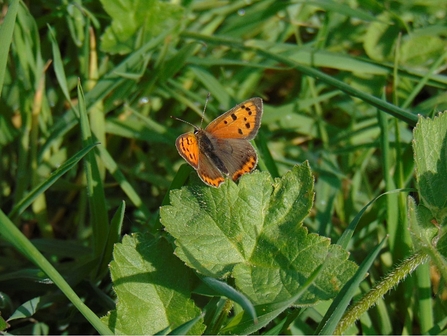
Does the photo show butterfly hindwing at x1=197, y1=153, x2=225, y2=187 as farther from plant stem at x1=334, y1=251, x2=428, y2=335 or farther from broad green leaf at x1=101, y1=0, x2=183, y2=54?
broad green leaf at x1=101, y1=0, x2=183, y2=54

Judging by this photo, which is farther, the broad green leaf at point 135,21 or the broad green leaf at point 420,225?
the broad green leaf at point 135,21

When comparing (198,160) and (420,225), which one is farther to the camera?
(198,160)

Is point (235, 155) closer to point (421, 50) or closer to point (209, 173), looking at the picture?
point (209, 173)

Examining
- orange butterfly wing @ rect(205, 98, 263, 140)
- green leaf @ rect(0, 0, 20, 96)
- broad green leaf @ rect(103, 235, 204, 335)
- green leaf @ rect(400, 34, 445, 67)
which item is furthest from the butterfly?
green leaf @ rect(400, 34, 445, 67)

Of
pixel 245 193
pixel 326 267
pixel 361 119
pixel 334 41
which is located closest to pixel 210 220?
pixel 245 193

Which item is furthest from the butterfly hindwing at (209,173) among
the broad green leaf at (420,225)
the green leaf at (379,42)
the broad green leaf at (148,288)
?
the green leaf at (379,42)

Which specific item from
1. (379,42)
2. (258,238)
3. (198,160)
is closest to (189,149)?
(198,160)

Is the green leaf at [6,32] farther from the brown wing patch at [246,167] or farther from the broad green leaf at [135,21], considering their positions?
the brown wing patch at [246,167]
